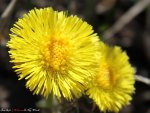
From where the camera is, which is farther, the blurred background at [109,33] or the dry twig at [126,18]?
the dry twig at [126,18]

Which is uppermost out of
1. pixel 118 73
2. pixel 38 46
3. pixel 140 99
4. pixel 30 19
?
pixel 30 19

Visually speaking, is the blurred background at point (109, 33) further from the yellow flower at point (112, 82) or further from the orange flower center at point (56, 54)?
the orange flower center at point (56, 54)

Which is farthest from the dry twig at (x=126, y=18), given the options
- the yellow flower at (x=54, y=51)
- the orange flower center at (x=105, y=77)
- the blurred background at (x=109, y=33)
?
the yellow flower at (x=54, y=51)

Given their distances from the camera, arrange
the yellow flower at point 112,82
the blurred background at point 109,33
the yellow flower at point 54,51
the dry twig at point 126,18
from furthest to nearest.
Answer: the dry twig at point 126,18
the blurred background at point 109,33
the yellow flower at point 112,82
the yellow flower at point 54,51

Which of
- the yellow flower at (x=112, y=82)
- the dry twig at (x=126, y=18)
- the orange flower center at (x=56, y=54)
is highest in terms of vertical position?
the dry twig at (x=126, y=18)

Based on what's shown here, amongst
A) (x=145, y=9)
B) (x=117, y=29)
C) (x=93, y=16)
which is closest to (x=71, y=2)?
(x=93, y=16)

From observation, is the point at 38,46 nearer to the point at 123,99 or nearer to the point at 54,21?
the point at 54,21
